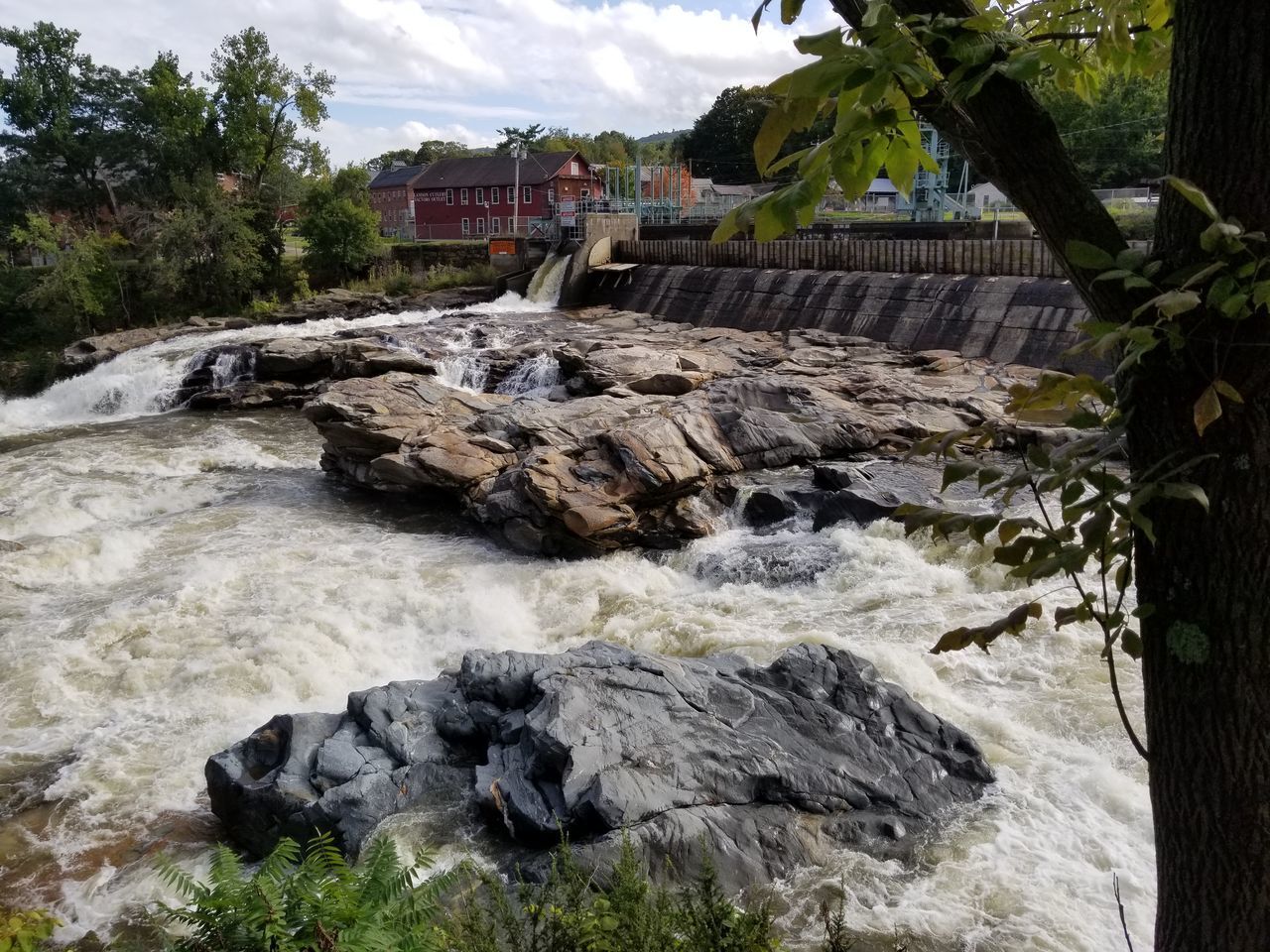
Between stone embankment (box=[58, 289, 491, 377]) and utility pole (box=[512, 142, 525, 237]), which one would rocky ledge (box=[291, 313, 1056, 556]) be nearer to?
stone embankment (box=[58, 289, 491, 377])

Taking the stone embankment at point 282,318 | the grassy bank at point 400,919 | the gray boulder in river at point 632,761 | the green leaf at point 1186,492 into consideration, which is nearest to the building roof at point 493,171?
the stone embankment at point 282,318

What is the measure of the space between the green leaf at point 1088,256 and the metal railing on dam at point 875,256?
17.7 metres

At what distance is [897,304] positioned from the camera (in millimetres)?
21406

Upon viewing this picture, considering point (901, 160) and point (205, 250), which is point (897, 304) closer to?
point (901, 160)

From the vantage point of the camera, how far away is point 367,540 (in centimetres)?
1270

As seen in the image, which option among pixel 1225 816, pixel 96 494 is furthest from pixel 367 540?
pixel 1225 816

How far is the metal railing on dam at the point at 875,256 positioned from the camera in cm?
2005

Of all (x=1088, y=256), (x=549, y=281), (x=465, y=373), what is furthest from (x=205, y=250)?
(x=1088, y=256)

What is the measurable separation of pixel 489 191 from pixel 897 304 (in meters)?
35.5

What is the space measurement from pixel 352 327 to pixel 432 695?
23.4 metres

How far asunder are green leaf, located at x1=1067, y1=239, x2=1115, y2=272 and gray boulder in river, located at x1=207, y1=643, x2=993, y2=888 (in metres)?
4.64

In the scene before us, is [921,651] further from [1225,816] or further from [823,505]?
[1225,816]

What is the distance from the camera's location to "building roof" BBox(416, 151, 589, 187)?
167 ft

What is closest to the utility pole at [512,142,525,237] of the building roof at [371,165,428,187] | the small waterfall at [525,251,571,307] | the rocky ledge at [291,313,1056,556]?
the small waterfall at [525,251,571,307]
